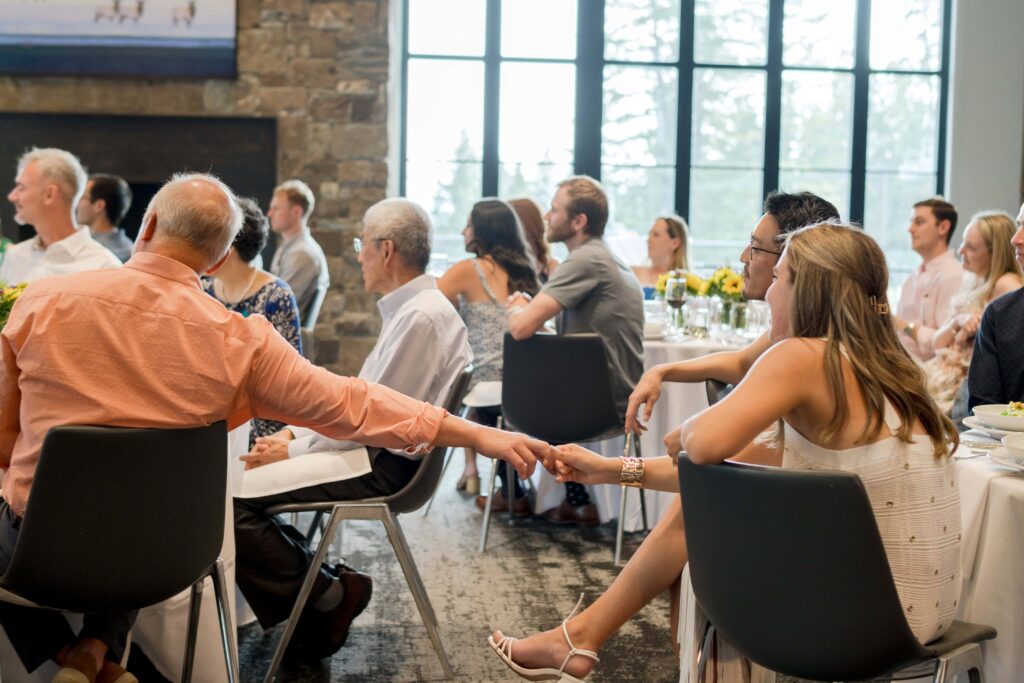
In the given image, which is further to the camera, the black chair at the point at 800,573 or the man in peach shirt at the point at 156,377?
the man in peach shirt at the point at 156,377

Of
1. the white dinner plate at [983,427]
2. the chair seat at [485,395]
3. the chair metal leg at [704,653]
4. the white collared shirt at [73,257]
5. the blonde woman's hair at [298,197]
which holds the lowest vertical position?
the chair metal leg at [704,653]

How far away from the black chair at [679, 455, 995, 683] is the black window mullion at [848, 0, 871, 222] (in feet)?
26.5

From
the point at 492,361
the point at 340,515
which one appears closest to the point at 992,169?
the point at 492,361

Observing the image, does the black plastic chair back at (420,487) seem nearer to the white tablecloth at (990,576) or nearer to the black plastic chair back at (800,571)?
the white tablecloth at (990,576)

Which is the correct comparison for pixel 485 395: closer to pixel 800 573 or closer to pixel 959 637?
pixel 959 637

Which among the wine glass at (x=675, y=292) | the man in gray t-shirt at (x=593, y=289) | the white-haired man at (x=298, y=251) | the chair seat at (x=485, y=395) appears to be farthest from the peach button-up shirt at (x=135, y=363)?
the white-haired man at (x=298, y=251)

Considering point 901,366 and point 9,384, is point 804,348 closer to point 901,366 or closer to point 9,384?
point 901,366

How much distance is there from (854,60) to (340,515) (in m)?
7.90

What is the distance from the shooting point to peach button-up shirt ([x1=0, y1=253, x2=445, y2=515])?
213 centimetres

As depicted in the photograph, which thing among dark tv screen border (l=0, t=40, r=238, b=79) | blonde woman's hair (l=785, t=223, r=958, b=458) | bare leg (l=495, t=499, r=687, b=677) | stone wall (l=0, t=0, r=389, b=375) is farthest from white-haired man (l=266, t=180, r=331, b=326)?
blonde woman's hair (l=785, t=223, r=958, b=458)

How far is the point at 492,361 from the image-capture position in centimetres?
504

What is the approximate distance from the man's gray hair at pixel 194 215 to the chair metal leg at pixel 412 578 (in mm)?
920

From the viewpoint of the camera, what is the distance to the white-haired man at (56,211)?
442cm

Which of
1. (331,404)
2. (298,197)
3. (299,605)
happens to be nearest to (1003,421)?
(331,404)
